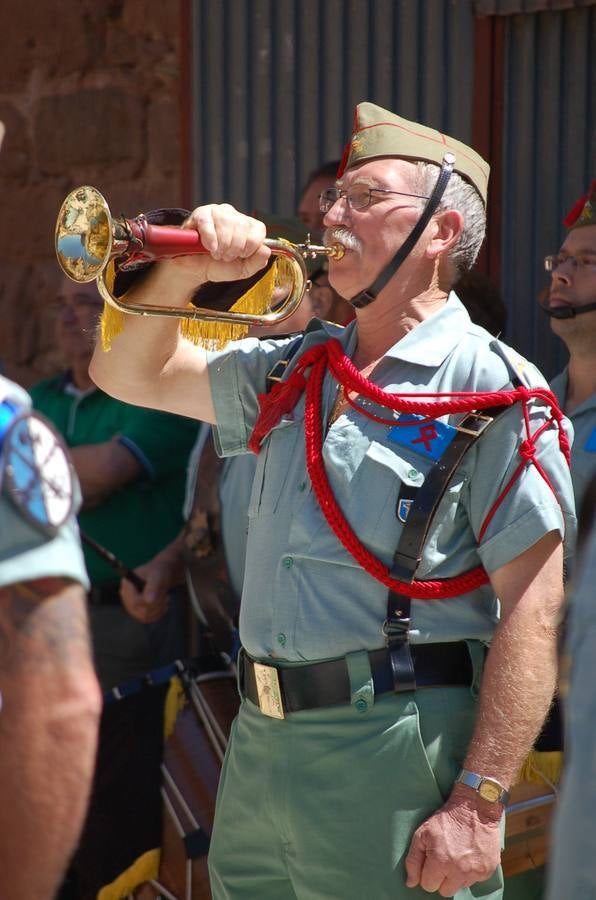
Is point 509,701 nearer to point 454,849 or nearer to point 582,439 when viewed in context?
point 454,849

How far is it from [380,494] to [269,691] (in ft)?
1.27

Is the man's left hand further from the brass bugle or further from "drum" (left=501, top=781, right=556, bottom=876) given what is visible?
the brass bugle

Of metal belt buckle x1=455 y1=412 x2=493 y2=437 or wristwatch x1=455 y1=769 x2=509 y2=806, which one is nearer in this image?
wristwatch x1=455 y1=769 x2=509 y2=806

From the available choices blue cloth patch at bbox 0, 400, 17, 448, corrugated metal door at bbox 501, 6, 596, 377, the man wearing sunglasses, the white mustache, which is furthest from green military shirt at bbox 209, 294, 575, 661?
corrugated metal door at bbox 501, 6, 596, 377

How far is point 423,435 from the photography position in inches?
96.0

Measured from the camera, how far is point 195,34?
4.44 metres

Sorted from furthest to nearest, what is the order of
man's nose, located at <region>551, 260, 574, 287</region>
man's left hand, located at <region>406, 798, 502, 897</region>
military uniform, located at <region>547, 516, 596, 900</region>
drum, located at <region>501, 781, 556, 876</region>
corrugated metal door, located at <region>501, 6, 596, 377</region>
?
corrugated metal door, located at <region>501, 6, 596, 377</region>
man's nose, located at <region>551, 260, 574, 287</region>
drum, located at <region>501, 781, 556, 876</region>
man's left hand, located at <region>406, 798, 502, 897</region>
military uniform, located at <region>547, 516, 596, 900</region>

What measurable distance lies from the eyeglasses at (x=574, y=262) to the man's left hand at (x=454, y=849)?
1.74 meters

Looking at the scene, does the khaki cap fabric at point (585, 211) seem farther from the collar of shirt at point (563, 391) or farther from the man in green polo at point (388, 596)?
the man in green polo at point (388, 596)

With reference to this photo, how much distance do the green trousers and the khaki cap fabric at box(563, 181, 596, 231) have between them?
5.37ft

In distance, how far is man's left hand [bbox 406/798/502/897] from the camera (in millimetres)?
2273

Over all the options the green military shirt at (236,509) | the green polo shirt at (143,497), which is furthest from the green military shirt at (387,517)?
the green polo shirt at (143,497)

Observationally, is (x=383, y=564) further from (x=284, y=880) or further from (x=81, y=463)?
(x=81, y=463)

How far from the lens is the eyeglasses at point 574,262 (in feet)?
11.9
